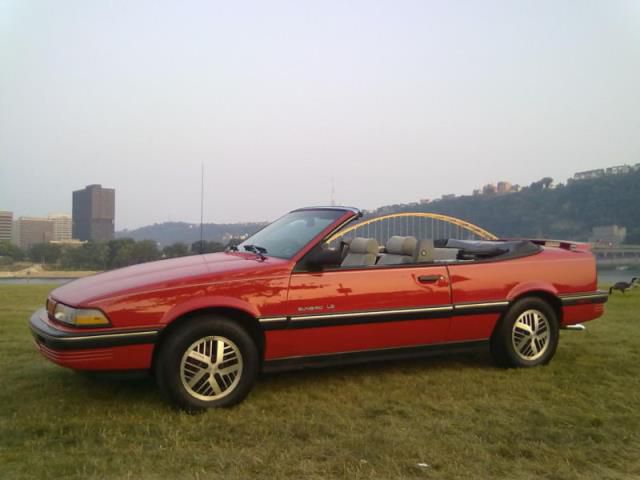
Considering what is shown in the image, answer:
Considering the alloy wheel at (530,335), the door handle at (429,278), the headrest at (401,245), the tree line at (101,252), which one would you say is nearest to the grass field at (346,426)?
the alloy wheel at (530,335)

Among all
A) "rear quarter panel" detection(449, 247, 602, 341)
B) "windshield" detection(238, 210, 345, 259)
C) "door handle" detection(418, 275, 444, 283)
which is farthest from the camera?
"rear quarter panel" detection(449, 247, 602, 341)

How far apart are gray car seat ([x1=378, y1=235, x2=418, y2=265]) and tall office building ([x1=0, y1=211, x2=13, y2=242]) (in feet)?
134

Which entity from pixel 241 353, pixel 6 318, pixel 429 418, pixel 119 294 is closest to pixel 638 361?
pixel 429 418

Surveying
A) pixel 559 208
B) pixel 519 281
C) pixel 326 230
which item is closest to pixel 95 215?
pixel 326 230

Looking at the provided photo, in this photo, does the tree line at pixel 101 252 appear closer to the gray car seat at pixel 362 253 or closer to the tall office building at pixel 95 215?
the tall office building at pixel 95 215

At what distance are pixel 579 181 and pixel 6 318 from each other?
58.9m

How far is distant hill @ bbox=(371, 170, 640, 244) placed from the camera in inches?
1578

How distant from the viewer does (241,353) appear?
12.5 ft

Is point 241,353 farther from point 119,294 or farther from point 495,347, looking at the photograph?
point 495,347

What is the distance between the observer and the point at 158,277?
387 centimetres

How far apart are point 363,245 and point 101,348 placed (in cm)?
262

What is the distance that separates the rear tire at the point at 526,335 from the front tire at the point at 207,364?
234cm

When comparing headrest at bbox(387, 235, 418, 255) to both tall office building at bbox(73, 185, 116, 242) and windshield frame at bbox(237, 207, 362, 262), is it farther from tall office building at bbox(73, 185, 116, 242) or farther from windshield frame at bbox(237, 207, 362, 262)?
tall office building at bbox(73, 185, 116, 242)

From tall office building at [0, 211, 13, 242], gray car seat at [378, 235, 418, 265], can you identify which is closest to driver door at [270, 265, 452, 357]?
gray car seat at [378, 235, 418, 265]
